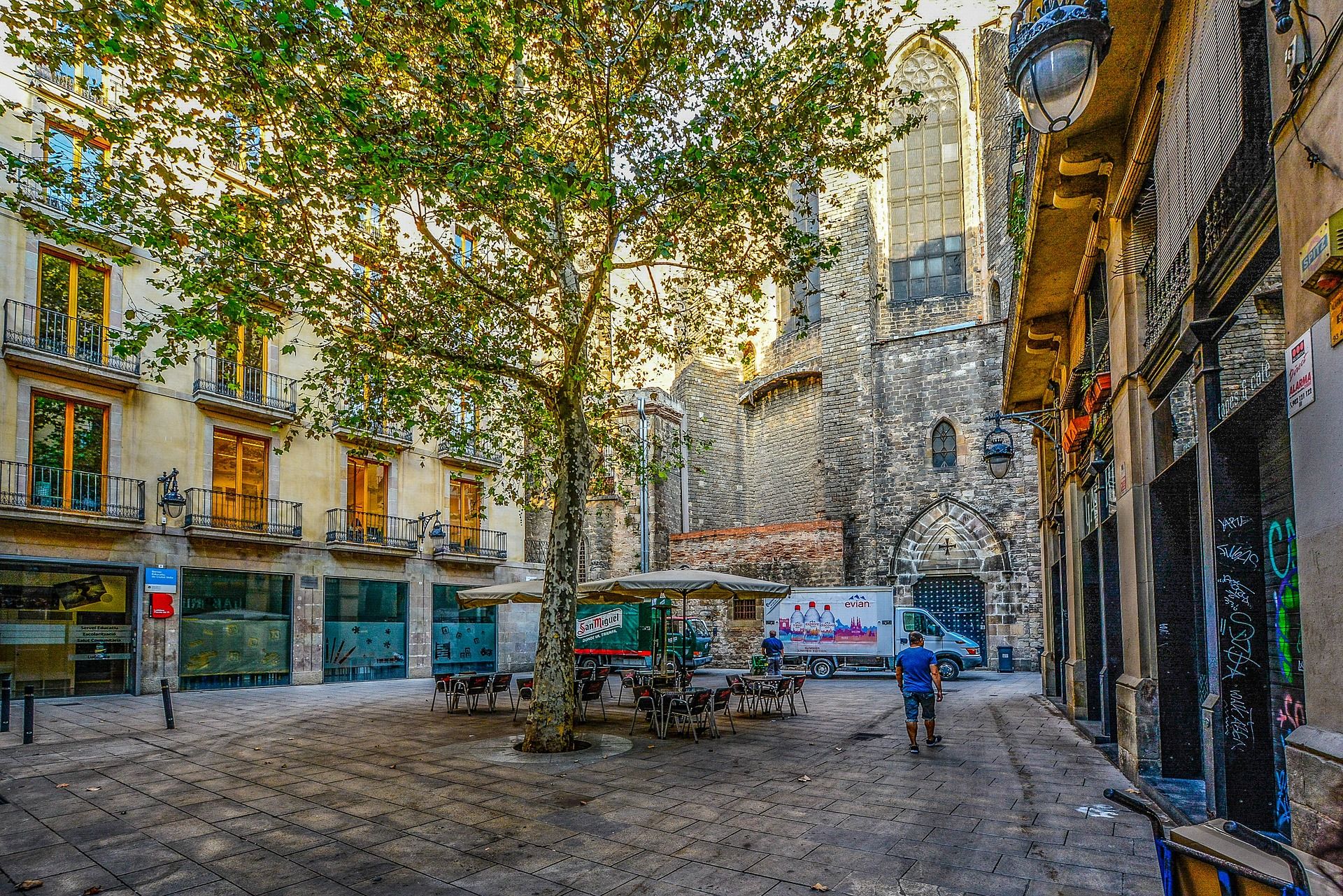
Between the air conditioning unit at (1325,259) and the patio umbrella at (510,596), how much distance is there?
11109 mm

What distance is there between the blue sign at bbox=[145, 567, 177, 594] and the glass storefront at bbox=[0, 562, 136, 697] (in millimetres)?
1890

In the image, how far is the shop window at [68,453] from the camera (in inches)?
642

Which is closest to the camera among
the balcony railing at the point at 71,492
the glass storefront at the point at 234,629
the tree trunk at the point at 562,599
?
the tree trunk at the point at 562,599

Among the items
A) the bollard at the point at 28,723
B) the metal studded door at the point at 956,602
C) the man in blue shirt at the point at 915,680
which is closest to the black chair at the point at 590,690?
the man in blue shirt at the point at 915,680

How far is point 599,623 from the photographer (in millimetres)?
23688

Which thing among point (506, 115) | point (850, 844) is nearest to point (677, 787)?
point (850, 844)

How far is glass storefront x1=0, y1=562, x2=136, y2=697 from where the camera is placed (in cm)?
1578

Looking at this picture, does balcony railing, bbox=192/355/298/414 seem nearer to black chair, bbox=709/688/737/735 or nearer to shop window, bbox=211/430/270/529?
shop window, bbox=211/430/270/529

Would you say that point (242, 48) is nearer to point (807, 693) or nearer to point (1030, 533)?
point (807, 693)

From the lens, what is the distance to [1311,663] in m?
3.85

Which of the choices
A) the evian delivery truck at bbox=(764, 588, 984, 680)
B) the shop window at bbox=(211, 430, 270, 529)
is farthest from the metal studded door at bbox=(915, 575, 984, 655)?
the shop window at bbox=(211, 430, 270, 529)

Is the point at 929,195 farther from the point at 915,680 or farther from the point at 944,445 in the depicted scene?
the point at 915,680

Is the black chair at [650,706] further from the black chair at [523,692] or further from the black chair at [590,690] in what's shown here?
the black chair at [523,692]

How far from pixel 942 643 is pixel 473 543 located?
47.6 feet
